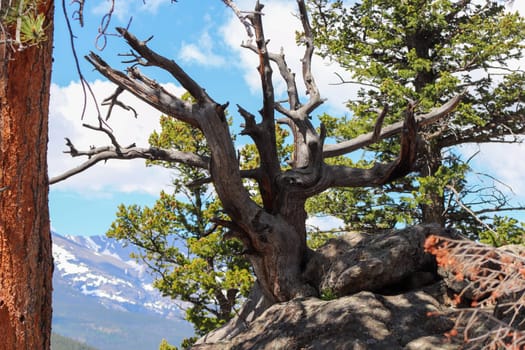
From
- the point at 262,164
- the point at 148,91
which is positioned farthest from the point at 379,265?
the point at 148,91

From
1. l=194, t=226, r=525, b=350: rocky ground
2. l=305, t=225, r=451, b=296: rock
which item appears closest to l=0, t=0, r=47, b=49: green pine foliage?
l=194, t=226, r=525, b=350: rocky ground

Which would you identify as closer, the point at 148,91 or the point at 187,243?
the point at 148,91

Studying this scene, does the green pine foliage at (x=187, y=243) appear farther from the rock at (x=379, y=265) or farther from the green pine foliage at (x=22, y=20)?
the green pine foliage at (x=22, y=20)

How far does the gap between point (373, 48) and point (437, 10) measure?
2376 millimetres

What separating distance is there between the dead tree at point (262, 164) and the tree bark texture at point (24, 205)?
427 cm

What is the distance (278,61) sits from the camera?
1333 centimetres

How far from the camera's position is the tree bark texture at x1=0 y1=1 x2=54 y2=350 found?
20.3 ft

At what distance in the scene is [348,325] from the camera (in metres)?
7.87

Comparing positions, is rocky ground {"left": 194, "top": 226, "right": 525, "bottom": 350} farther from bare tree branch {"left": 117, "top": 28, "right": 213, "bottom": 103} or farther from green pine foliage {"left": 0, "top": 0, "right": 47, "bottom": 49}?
green pine foliage {"left": 0, "top": 0, "right": 47, "bottom": 49}

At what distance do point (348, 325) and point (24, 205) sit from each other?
432cm

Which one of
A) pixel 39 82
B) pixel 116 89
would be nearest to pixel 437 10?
pixel 116 89

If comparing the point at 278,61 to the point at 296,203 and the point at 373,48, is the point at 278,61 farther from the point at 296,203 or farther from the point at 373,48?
the point at 373,48

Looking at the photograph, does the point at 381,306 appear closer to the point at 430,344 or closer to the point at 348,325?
the point at 348,325

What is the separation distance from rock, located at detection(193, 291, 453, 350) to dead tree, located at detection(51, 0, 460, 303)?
1.96 m
